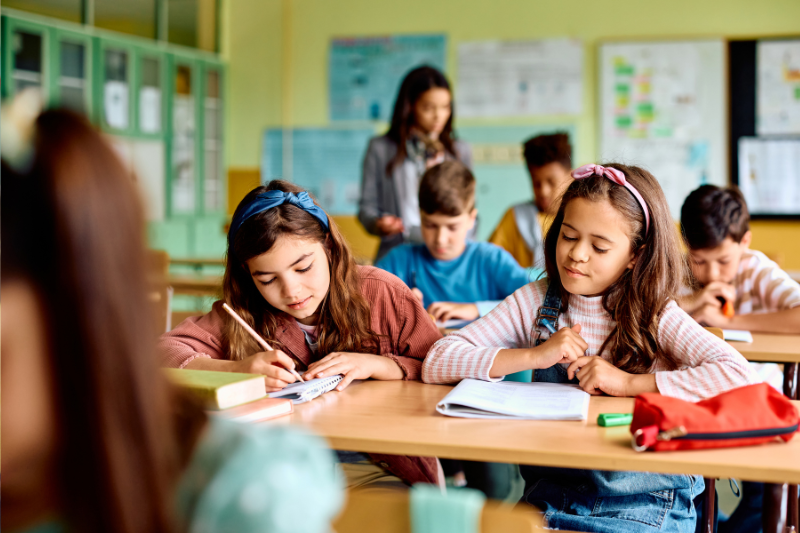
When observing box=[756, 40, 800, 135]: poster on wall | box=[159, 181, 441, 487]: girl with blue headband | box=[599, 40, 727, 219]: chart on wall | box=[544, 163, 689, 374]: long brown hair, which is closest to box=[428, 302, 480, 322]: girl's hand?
box=[159, 181, 441, 487]: girl with blue headband

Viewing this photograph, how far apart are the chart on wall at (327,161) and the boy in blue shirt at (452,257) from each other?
11.1ft

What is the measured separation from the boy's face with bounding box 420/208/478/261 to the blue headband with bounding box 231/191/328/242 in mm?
862

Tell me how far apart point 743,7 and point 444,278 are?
3.74 metres

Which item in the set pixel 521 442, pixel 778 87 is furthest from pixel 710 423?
pixel 778 87

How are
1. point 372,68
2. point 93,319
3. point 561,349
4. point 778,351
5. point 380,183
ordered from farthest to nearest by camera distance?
point 372,68 < point 380,183 < point 778,351 < point 561,349 < point 93,319

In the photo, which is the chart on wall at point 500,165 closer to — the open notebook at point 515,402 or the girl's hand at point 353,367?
the girl's hand at point 353,367

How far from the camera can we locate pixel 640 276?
1543 millimetres

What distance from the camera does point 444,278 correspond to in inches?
101

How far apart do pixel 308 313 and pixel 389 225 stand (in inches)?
50.9

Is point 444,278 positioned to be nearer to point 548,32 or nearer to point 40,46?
point 548,32

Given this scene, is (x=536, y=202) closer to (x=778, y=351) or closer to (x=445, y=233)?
(x=445, y=233)

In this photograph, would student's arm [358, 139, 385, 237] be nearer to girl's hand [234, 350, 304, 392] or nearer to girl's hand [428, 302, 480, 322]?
girl's hand [428, 302, 480, 322]

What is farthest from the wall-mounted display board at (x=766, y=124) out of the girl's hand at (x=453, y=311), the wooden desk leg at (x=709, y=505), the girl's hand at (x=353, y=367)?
the girl's hand at (x=353, y=367)

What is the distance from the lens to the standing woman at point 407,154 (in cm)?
302
